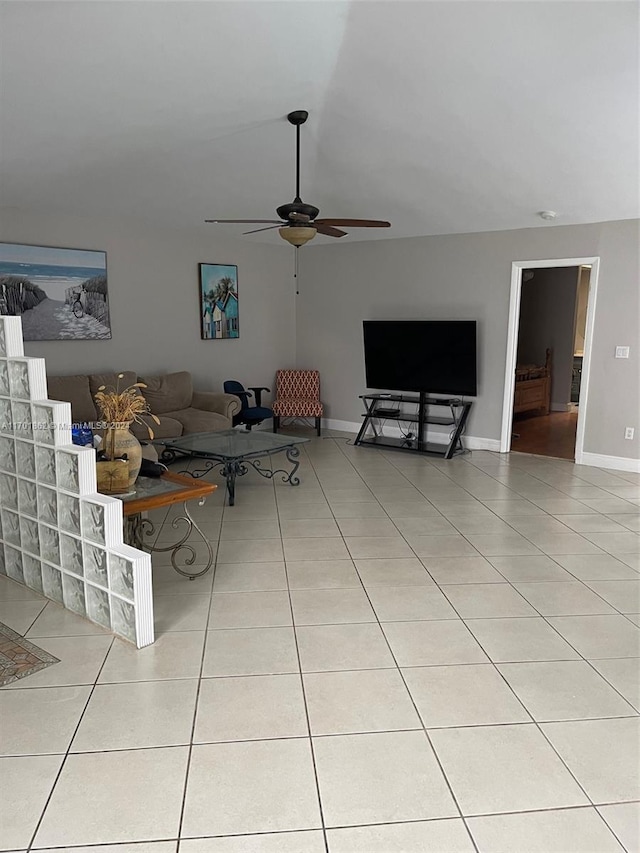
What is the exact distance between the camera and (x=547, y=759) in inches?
90.0

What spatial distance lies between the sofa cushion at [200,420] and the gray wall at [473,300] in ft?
7.25

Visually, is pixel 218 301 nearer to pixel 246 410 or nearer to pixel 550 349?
pixel 246 410

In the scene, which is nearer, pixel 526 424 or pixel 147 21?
pixel 147 21

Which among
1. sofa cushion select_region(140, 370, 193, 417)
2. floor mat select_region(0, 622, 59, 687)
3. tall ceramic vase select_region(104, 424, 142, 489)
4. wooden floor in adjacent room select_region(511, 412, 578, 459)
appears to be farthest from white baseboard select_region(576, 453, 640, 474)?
floor mat select_region(0, 622, 59, 687)

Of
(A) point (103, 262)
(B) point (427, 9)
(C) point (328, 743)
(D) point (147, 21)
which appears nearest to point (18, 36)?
(D) point (147, 21)

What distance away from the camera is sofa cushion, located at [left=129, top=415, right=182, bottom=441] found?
249 inches

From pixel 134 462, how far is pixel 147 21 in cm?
251

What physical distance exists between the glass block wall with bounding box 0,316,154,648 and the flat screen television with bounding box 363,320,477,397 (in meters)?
4.90

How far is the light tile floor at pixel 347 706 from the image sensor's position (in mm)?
1999

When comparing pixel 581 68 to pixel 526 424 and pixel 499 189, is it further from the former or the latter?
pixel 526 424

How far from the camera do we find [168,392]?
702 cm

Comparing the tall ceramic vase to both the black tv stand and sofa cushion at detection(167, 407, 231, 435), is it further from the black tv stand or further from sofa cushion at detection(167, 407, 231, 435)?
the black tv stand

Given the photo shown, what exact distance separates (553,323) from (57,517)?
28.3ft

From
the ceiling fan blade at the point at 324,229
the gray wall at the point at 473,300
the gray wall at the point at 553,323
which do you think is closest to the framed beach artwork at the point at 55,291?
the ceiling fan blade at the point at 324,229
